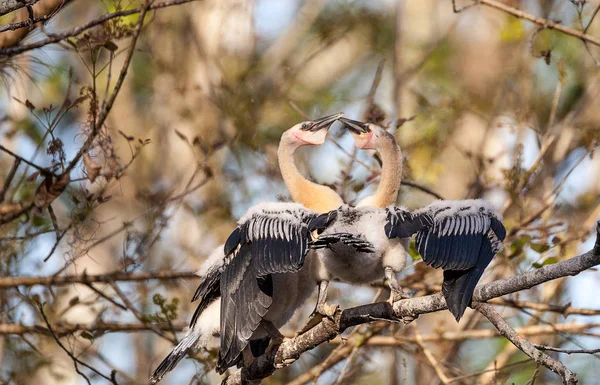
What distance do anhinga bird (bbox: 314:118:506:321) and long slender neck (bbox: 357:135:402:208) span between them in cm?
24

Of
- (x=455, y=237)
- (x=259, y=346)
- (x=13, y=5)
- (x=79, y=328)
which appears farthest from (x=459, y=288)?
(x=79, y=328)

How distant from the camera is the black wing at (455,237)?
3340 millimetres

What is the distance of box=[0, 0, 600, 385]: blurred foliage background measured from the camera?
5.17 meters

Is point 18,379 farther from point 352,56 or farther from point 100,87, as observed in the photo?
point 352,56

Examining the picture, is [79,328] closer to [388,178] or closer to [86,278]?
[86,278]

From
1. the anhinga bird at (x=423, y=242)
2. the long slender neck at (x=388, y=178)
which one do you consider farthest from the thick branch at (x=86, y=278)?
the anhinga bird at (x=423, y=242)

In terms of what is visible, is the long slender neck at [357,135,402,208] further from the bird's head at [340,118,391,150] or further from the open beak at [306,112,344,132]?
the open beak at [306,112,344,132]

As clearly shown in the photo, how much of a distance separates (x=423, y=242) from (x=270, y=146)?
362 centimetres

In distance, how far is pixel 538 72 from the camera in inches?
400

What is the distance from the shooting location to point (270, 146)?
691 cm

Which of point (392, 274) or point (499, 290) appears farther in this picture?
point (392, 274)

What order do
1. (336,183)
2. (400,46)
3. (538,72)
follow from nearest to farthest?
(336,183)
(400,46)
(538,72)

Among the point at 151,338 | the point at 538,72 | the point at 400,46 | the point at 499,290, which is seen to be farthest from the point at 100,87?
the point at 499,290

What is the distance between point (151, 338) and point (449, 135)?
475cm
